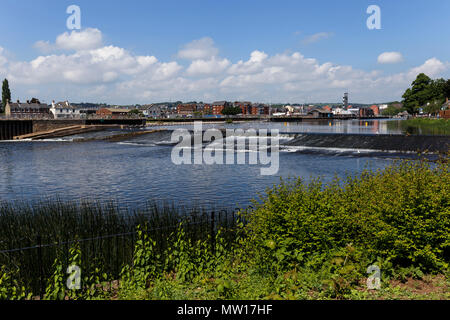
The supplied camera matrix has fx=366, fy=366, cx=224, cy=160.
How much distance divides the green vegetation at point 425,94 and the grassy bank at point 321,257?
140 m

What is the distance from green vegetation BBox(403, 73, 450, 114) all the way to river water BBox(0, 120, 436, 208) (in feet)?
329

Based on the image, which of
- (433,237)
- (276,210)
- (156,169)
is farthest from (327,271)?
(156,169)

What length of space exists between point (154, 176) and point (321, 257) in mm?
30230

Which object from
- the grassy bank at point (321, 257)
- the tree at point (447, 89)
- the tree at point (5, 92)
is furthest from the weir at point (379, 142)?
the tree at point (5, 92)

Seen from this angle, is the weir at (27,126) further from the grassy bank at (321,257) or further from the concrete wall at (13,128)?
the grassy bank at (321,257)

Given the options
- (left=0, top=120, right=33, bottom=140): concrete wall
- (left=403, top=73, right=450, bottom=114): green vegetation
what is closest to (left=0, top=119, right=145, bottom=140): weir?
(left=0, top=120, right=33, bottom=140): concrete wall

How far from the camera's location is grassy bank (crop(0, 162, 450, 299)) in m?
9.33

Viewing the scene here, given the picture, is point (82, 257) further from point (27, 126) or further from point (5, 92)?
→ point (5, 92)

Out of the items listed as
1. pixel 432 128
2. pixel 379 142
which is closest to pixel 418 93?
pixel 432 128

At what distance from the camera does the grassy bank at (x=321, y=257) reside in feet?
30.6

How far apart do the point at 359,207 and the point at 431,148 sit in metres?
45.1

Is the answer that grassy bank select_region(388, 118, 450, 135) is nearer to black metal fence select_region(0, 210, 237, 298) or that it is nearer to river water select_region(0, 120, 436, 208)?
river water select_region(0, 120, 436, 208)
